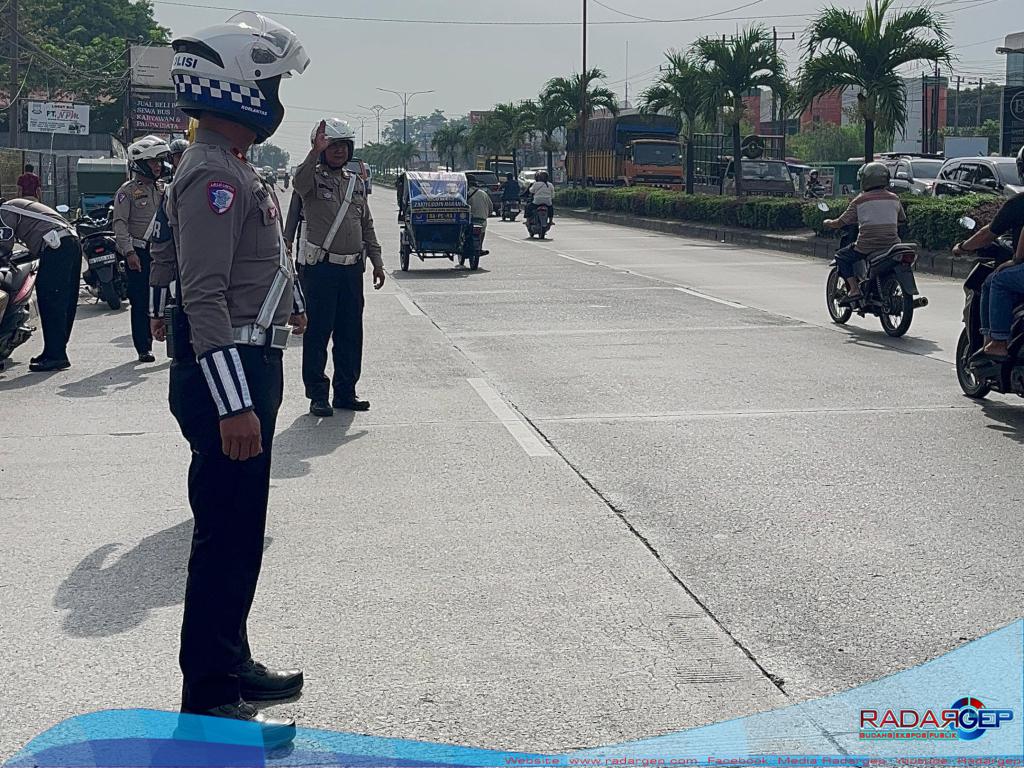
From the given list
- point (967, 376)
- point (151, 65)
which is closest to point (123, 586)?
point (967, 376)

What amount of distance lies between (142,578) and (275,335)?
200cm

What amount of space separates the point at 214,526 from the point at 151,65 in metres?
76.4

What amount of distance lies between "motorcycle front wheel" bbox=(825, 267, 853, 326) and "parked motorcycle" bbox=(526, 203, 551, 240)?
1915 cm

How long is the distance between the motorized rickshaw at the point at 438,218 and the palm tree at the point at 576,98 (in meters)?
37.2

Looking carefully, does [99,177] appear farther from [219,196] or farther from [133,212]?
[219,196]

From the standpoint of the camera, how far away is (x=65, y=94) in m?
74.6

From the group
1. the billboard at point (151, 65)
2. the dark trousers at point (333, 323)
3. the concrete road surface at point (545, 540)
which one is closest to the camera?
the concrete road surface at point (545, 540)

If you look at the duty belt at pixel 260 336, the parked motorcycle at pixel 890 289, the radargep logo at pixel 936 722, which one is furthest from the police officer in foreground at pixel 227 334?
the parked motorcycle at pixel 890 289

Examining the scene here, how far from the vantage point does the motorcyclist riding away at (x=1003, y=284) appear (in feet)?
28.2

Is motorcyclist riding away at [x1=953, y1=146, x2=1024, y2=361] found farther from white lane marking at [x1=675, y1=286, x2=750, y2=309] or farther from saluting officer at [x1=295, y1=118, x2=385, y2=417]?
white lane marking at [x1=675, y1=286, x2=750, y2=309]

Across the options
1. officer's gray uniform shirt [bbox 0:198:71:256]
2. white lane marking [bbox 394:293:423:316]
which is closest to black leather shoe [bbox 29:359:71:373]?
officer's gray uniform shirt [bbox 0:198:71:256]

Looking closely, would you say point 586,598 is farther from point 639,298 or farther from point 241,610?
point 639,298

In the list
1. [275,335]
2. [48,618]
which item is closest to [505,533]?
[48,618]

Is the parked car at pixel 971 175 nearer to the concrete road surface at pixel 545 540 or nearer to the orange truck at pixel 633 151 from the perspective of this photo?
the concrete road surface at pixel 545 540
